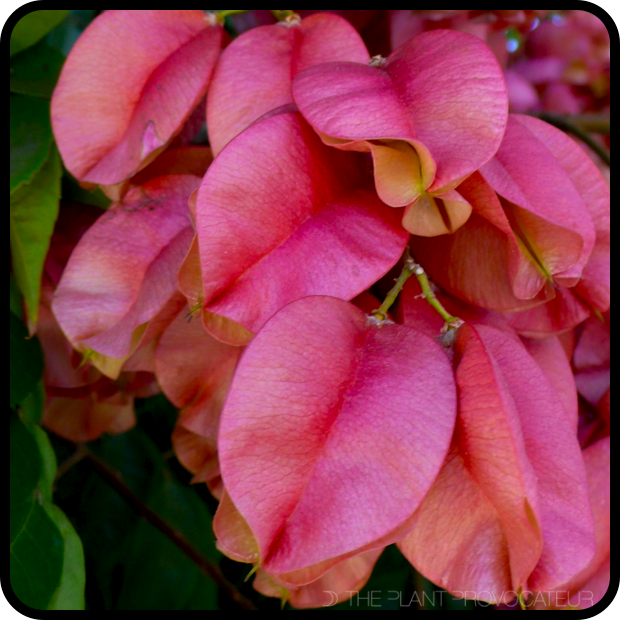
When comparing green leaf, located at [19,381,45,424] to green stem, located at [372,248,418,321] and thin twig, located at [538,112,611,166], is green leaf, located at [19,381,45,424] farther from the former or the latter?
thin twig, located at [538,112,611,166]

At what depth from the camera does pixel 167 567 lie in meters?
0.53

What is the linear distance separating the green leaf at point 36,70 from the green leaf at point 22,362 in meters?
0.13

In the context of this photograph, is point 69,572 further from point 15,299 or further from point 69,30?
point 69,30

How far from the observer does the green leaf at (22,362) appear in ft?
1.18

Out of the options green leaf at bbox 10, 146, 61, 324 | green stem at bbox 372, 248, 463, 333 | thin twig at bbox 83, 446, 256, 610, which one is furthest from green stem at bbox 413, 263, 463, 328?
thin twig at bbox 83, 446, 256, 610

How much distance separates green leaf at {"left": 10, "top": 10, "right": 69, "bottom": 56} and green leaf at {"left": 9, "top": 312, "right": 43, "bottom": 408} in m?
0.16

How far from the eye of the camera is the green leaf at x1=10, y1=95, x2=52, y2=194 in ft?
1.12

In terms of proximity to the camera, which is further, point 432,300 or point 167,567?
point 167,567

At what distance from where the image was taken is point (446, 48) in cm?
26

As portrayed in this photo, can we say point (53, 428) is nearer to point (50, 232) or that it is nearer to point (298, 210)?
point (50, 232)

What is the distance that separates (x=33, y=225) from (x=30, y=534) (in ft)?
0.52

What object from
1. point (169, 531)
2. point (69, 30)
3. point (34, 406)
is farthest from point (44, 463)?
point (69, 30)

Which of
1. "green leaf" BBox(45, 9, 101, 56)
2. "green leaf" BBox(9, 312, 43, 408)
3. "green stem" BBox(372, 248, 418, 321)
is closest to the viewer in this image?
"green stem" BBox(372, 248, 418, 321)

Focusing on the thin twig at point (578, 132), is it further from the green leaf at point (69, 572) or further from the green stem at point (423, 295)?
the green leaf at point (69, 572)
